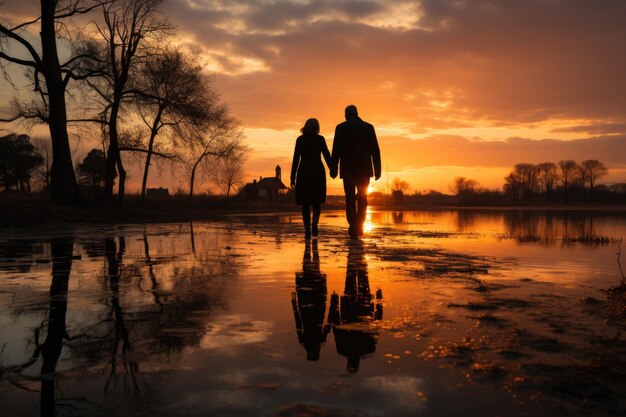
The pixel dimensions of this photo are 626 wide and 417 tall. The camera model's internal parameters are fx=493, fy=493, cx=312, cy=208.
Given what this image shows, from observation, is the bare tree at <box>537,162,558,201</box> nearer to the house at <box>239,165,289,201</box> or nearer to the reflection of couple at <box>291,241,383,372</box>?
the house at <box>239,165,289,201</box>

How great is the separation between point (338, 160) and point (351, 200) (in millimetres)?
889

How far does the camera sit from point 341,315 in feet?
11.7

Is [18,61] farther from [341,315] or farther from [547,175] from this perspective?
[547,175]

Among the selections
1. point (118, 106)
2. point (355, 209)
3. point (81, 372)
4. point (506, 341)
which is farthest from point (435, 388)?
point (118, 106)

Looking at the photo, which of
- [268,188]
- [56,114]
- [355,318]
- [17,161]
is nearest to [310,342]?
[355,318]

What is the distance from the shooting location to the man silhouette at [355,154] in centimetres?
1014

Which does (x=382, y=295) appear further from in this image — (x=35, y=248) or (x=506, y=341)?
(x=35, y=248)

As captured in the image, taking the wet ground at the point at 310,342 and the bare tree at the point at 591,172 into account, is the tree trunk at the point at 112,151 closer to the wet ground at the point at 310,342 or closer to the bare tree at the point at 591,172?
the wet ground at the point at 310,342

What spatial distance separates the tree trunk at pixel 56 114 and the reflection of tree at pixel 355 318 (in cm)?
1749

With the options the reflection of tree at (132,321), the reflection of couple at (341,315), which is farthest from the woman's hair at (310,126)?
the reflection of couple at (341,315)

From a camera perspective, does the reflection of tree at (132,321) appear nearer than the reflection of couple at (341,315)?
Yes

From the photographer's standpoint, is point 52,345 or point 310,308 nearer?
point 52,345

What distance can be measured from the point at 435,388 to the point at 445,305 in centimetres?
180

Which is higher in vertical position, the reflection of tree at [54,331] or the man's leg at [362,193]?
the man's leg at [362,193]
